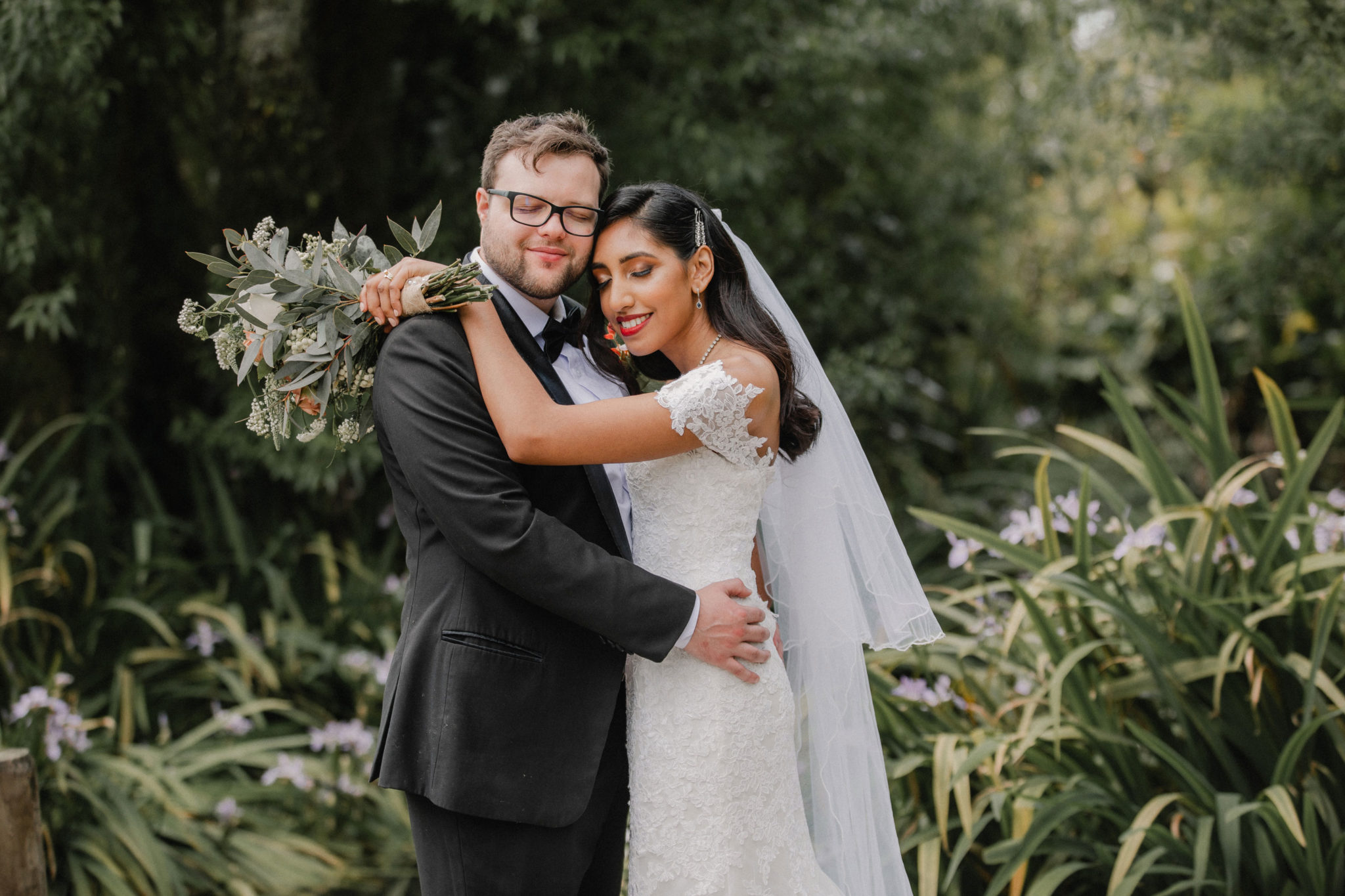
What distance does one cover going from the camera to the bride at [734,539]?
2.16 m

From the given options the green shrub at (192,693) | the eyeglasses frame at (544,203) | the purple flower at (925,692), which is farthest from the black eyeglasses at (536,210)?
the green shrub at (192,693)

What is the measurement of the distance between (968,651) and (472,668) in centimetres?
207

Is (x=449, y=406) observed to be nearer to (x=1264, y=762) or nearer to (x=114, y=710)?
(x=1264, y=762)

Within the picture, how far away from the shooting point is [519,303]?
7.72ft

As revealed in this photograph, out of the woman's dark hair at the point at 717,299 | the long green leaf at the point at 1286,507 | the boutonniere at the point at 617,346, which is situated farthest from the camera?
the long green leaf at the point at 1286,507

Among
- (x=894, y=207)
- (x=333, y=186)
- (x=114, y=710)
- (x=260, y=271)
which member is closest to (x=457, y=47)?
(x=333, y=186)

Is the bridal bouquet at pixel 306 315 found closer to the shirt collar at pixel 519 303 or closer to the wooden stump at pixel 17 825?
the shirt collar at pixel 519 303

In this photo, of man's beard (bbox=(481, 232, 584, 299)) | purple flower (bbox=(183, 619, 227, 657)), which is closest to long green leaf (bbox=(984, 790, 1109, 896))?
man's beard (bbox=(481, 232, 584, 299))

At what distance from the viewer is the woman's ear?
2.39m

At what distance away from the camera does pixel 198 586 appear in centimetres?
489

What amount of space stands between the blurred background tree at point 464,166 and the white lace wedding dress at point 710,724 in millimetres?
2563

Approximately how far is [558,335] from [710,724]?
923 millimetres

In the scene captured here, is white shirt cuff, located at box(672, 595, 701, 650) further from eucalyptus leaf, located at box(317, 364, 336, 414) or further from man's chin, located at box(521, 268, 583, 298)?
eucalyptus leaf, located at box(317, 364, 336, 414)

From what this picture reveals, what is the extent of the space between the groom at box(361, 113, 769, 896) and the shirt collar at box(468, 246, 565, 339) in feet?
0.22
